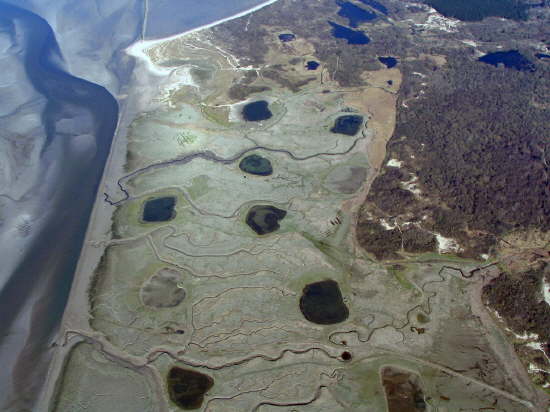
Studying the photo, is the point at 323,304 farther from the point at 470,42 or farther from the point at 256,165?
the point at 470,42

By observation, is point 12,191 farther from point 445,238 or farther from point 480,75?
point 480,75

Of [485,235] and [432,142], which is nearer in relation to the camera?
[485,235]

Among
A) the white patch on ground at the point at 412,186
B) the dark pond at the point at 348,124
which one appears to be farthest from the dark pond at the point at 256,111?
the white patch on ground at the point at 412,186

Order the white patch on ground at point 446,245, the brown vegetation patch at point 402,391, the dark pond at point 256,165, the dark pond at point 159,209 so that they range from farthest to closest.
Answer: the dark pond at point 256,165, the dark pond at point 159,209, the white patch on ground at point 446,245, the brown vegetation patch at point 402,391

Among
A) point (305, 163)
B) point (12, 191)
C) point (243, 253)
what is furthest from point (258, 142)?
point (12, 191)

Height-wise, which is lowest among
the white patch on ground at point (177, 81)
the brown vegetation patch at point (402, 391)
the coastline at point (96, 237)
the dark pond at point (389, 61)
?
the coastline at point (96, 237)

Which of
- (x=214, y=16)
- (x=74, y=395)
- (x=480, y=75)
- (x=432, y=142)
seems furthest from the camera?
(x=214, y=16)

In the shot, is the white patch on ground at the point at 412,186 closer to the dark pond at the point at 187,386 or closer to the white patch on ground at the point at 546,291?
the white patch on ground at the point at 546,291
